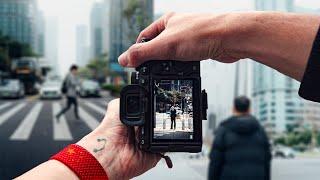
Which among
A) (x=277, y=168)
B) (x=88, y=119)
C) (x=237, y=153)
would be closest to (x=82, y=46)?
(x=88, y=119)

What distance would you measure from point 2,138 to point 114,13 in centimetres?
80

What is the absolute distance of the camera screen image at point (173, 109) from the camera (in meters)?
0.80

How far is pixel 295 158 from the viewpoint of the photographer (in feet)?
12.7

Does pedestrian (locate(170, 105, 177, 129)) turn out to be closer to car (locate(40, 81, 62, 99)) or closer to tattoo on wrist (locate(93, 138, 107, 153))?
tattoo on wrist (locate(93, 138, 107, 153))

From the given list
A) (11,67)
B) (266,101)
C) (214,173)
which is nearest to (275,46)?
(214,173)

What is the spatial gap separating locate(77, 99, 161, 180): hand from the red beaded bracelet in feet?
0.03

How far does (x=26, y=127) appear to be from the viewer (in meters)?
2.74

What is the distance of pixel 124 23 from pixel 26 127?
789 millimetres

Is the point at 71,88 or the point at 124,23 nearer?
the point at 124,23

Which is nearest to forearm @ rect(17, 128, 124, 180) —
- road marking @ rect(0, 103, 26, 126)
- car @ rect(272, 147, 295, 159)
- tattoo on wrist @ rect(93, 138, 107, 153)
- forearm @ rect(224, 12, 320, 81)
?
tattoo on wrist @ rect(93, 138, 107, 153)

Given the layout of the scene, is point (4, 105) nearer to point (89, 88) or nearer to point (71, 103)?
point (71, 103)

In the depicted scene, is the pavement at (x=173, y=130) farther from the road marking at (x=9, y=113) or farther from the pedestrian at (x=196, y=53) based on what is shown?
the road marking at (x=9, y=113)

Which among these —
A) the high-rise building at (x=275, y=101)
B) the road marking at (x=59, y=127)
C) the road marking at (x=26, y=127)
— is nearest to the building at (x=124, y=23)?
the road marking at (x=59, y=127)

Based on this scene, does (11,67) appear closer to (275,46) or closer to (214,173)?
(214,173)
